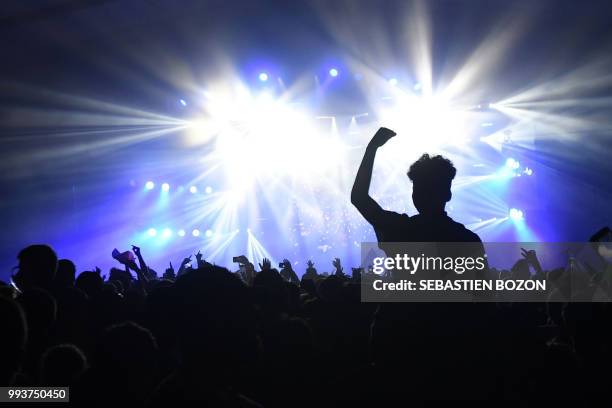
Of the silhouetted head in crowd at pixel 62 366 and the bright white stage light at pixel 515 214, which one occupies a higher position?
the bright white stage light at pixel 515 214

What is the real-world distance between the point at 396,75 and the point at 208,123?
6.36 meters

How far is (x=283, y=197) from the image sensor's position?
18469 mm

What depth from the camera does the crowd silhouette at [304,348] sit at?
1.46 metres

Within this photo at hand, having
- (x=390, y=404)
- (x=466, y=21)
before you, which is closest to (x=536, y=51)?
(x=466, y=21)

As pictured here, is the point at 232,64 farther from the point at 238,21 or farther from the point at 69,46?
A: the point at 69,46

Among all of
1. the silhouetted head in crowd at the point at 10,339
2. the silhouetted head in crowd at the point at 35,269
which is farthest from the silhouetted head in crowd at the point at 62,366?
the silhouetted head in crowd at the point at 35,269

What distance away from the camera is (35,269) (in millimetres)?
3352

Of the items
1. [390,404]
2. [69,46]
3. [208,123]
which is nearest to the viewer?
[390,404]

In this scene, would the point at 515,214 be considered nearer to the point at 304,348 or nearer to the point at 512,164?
the point at 512,164

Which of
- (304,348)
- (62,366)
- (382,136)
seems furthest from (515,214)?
(62,366)

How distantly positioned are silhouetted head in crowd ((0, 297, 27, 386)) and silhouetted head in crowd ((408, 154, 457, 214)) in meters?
1.58

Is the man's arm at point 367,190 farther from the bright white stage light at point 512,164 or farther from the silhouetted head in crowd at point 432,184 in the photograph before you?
the bright white stage light at point 512,164

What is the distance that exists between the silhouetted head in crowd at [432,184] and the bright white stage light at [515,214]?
535 inches

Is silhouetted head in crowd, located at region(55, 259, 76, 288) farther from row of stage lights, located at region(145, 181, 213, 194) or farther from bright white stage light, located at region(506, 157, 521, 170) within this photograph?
bright white stage light, located at region(506, 157, 521, 170)
